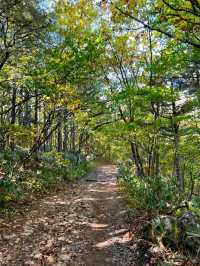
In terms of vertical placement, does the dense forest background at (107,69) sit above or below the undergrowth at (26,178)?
above

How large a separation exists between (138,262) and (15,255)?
299cm

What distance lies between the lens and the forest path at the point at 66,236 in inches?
298

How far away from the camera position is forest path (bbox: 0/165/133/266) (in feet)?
24.8

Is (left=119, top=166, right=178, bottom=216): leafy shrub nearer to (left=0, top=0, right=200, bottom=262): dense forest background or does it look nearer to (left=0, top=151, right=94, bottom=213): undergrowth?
(left=0, top=0, right=200, bottom=262): dense forest background

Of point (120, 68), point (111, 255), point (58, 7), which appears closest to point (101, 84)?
point (120, 68)

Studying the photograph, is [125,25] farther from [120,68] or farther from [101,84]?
[101,84]

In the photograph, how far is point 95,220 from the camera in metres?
11.2

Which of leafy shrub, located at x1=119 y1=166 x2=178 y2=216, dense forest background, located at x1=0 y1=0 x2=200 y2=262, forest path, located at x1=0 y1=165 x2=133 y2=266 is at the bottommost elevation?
forest path, located at x1=0 y1=165 x2=133 y2=266

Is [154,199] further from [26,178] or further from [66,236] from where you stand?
[26,178]

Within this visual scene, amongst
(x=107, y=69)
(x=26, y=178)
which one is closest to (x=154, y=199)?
(x=26, y=178)

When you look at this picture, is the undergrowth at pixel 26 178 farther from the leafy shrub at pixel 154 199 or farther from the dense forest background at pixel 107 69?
the leafy shrub at pixel 154 199

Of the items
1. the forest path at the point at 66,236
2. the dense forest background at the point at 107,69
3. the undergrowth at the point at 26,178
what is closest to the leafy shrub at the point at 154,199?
the dense forest background at the point at 107,69

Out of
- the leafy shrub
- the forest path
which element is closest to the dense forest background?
the leafy shrub

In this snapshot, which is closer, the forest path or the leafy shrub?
the forest path
